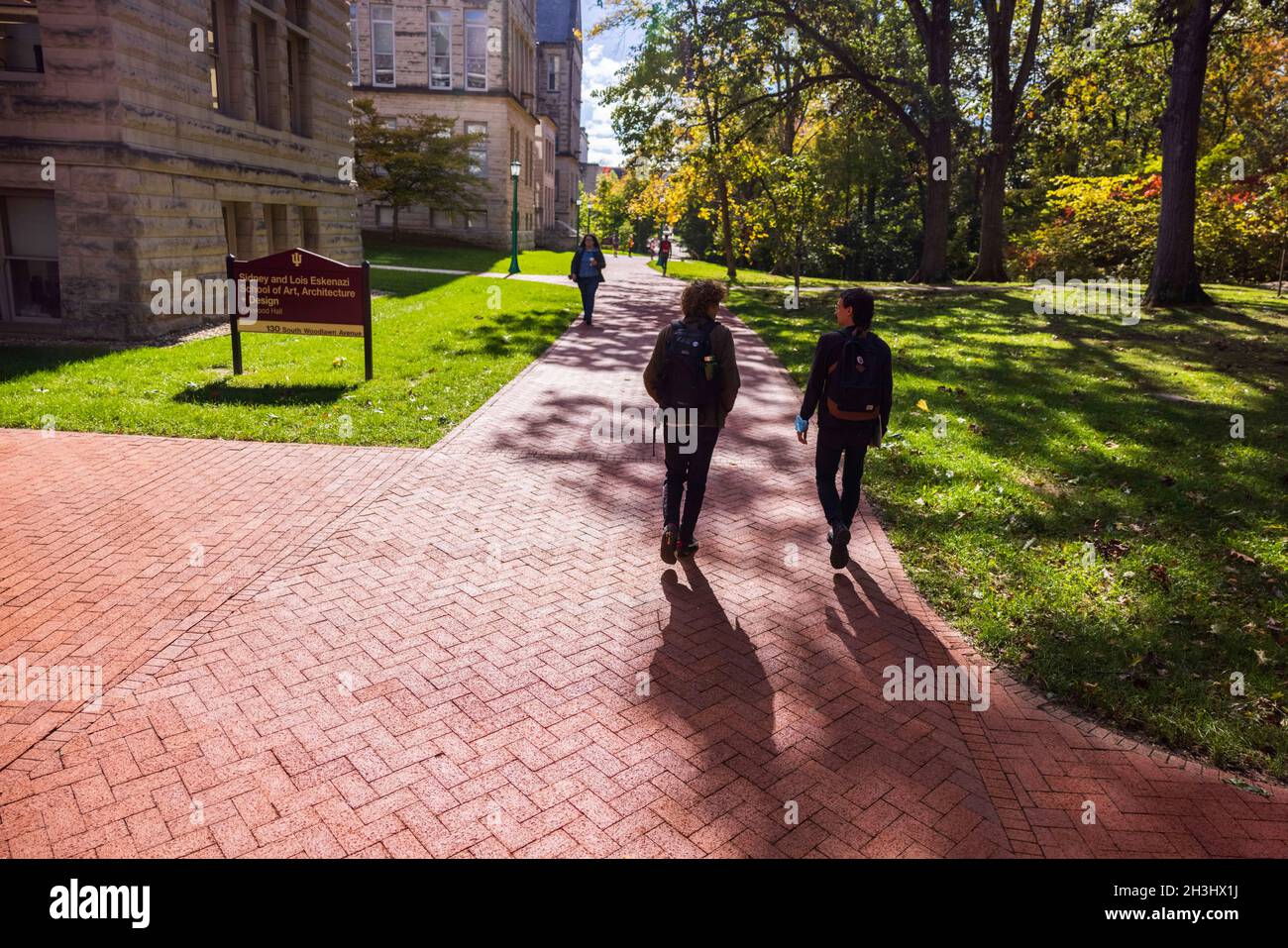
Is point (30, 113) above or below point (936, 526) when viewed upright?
above

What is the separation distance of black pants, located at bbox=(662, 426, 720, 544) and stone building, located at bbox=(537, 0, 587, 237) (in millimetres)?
67133

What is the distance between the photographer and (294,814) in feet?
11.8

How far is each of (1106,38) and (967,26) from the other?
11687 millimetres

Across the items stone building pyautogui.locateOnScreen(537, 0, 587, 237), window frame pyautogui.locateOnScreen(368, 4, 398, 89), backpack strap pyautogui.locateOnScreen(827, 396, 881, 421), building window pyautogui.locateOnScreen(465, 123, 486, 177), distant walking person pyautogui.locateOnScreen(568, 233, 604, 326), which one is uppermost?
stone building pyautogui.locateOnScreen(537, 0, 587, 237)

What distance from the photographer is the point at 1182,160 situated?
55.9ft

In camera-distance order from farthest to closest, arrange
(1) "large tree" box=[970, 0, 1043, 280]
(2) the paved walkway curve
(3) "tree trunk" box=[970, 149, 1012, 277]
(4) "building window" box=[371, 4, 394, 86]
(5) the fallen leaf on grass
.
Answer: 1. (4) "building window" box=[371, 4, 394, 86]
2. (3) "tree trunk" box=[970, 149, 1012, 277]
3. (1) "large tree" box=[970, 0, 1043, 280]
4. (5) the fallen leaf on grass
5. (2) the paved walkway curve

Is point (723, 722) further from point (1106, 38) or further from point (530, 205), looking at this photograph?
point (530, 205)

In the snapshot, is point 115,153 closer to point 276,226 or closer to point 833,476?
point 276,226

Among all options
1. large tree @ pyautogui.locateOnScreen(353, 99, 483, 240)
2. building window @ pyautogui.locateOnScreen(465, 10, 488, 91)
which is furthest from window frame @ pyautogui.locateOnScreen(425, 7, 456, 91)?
large tree @ pyautogui.locateOnScreen(353, 99, 483, 240)

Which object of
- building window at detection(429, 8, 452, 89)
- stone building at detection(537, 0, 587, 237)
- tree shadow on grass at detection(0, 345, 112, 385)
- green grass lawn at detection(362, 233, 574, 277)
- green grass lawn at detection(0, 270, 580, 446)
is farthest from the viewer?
stone building at detection(537, 0, 587, 237)

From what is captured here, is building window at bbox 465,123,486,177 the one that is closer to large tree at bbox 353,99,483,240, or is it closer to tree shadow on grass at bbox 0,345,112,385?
large tree at bbox 353,99,483,240

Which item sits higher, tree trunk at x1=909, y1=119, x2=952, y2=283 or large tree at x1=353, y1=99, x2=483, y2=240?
large tree at x1=353, y1=99, x2=483, y2=240

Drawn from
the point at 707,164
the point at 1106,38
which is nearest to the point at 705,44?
the point at 707,164

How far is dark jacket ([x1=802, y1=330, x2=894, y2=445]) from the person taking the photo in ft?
20.3
